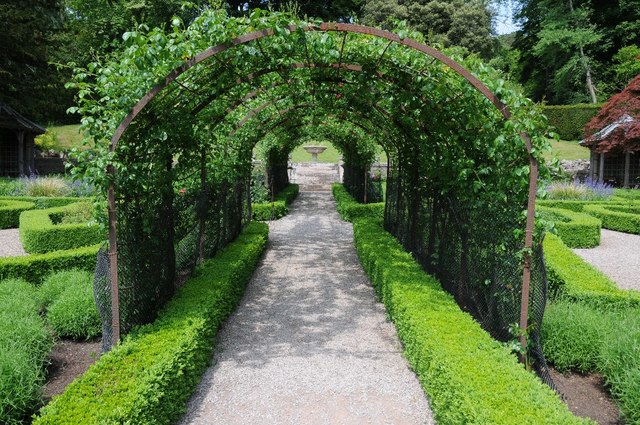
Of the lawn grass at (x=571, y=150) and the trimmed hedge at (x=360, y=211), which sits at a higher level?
the lawn grass at (x=571, y=150)

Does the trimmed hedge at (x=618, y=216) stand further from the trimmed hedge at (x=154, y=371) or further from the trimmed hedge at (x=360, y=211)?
the trimmed hedge at (x=154, y=371)

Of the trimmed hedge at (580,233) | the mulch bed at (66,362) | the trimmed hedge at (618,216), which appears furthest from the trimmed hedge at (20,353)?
the trimmed hedge at (618,216)

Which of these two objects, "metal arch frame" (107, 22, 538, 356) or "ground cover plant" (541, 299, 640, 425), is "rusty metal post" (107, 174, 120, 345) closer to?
"metal arch frame" (107, 22, 538, 356)

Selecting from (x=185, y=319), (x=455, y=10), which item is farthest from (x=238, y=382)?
(x=455, y=10)

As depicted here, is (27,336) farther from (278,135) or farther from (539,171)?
(278,135)

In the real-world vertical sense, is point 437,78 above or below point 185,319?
above

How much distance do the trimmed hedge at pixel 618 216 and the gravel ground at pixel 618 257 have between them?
8.8 inches

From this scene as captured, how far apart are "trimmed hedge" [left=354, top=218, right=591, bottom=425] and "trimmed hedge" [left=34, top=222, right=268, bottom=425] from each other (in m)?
1.95

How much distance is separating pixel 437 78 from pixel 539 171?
1409 millimetres

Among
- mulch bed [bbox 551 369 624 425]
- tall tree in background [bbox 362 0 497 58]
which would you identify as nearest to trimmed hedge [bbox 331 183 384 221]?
mulch bed [bbox 551 369 624 425]

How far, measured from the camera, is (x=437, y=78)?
4777mm

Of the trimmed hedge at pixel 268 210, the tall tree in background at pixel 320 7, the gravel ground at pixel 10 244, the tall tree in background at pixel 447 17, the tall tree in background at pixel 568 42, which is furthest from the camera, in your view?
the tall tree in background at pixel 447 17

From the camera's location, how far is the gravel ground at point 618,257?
7781mm

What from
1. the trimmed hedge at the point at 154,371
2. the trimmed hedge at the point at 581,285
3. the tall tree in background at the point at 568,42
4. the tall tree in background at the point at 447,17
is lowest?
the trimmed hedge at the point at 154,371
